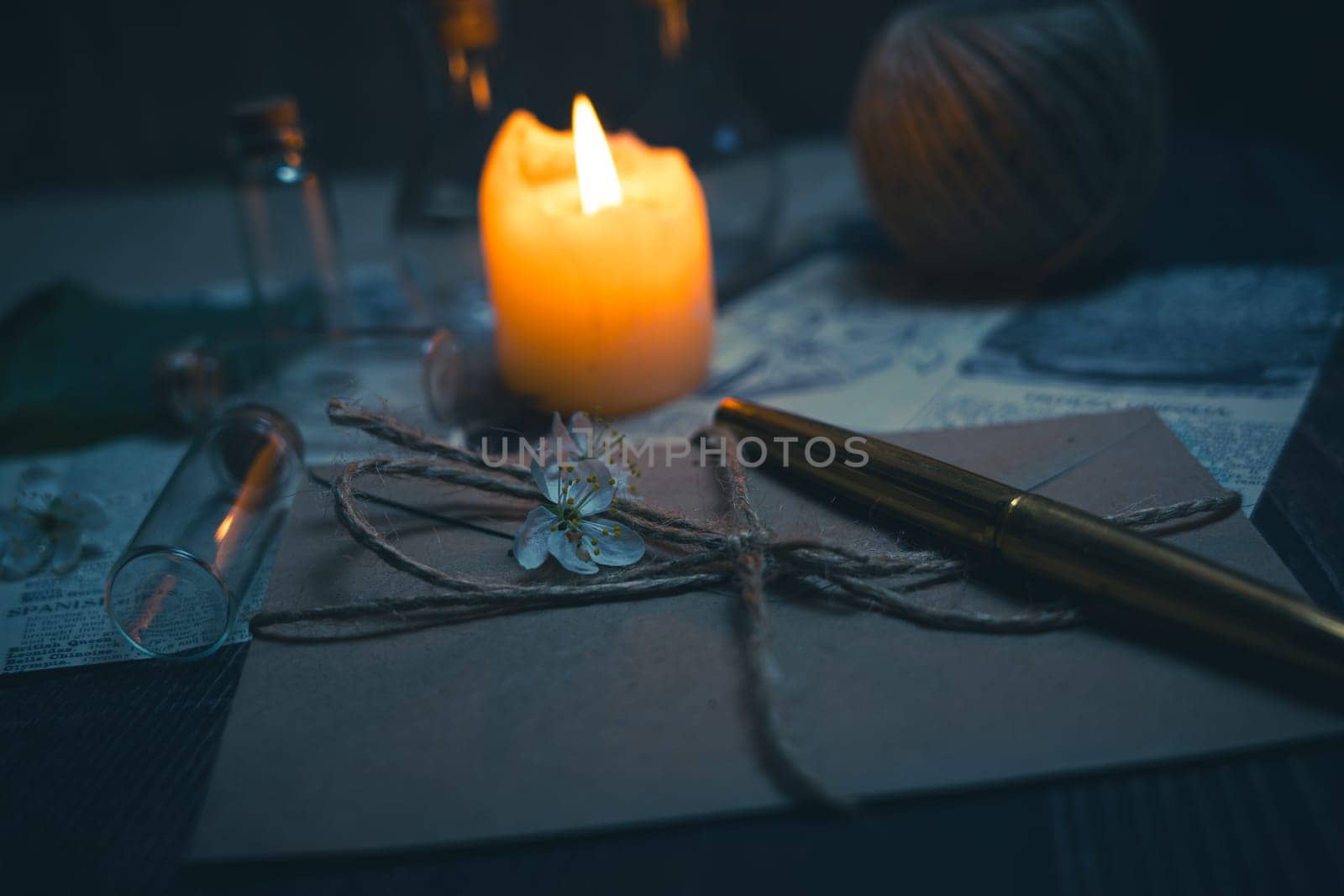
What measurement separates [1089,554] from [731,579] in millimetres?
148

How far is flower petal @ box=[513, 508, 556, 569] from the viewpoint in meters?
0.45

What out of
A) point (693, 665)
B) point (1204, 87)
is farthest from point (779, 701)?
point (1204, 87)

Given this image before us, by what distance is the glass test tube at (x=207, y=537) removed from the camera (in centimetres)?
45

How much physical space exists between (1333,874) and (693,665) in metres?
0.22

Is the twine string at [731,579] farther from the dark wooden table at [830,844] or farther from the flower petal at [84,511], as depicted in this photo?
the flower petal at [84,511]

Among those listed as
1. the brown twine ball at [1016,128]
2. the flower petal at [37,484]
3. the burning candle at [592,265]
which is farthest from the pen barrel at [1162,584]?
the flower petal at [37,484]

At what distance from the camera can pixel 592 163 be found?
1.97ft

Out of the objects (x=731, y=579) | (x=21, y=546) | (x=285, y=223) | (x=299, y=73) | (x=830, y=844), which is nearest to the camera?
(x=830, y=844)

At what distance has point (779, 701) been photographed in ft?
1.22

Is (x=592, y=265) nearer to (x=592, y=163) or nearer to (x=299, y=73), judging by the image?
(x=592, y=163)

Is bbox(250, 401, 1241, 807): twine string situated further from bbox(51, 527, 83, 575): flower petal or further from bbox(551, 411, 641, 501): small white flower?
bbox(51, 527, 83, 575): flower petal

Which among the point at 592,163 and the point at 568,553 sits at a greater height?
the point at 592,163

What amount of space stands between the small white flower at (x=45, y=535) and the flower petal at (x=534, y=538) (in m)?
0.27

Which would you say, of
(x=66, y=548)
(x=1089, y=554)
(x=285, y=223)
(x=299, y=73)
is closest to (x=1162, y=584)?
(x=1089, y=554)
